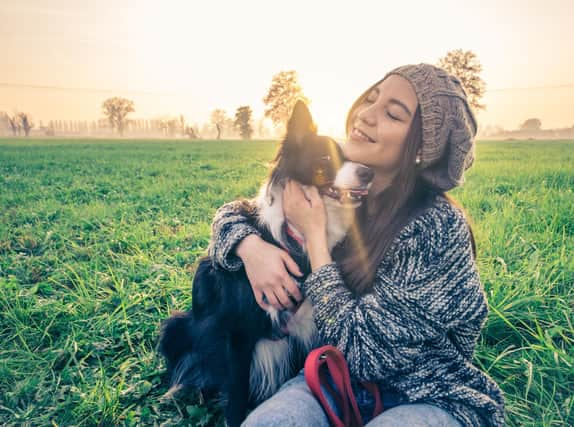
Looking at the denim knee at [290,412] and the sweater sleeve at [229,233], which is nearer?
the denim knee at [290,412]

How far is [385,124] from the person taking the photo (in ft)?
5.84

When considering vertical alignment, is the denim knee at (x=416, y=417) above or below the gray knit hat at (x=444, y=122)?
below

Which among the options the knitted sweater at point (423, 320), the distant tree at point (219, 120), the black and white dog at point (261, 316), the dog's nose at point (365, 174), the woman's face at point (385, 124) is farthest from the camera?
the distant tree at point (219, 120)

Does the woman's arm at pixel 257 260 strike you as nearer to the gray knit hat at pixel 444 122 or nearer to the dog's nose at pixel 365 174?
the dog's nose at pixel 365 174

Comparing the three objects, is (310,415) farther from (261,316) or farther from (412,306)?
(261,316)

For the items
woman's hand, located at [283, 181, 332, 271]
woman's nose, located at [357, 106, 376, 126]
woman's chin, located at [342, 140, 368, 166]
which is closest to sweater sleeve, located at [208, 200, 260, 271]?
woman's hand, located at [283, 181, 332, 271]

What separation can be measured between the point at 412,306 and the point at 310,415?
1.82 feet

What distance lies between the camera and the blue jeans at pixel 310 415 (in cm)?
133

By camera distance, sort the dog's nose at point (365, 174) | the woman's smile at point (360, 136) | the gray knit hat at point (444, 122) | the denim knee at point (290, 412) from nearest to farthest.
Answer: the denim knee at point (290, 412) < the gray knit hat at point (444, 122) < the woman's smile at point (360, 136) < the dog's nose at point (365, 174)

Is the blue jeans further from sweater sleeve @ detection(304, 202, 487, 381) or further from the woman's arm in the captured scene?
the woman's arm

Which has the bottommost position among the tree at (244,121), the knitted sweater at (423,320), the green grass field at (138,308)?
the green grass field at (138,308)

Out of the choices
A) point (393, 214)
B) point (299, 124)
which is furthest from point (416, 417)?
point (299, 124)

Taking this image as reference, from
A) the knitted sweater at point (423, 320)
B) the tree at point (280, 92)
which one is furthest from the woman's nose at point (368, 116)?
the tree at point (280, 92)

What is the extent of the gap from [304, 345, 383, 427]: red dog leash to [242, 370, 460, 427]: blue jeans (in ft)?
0.14
